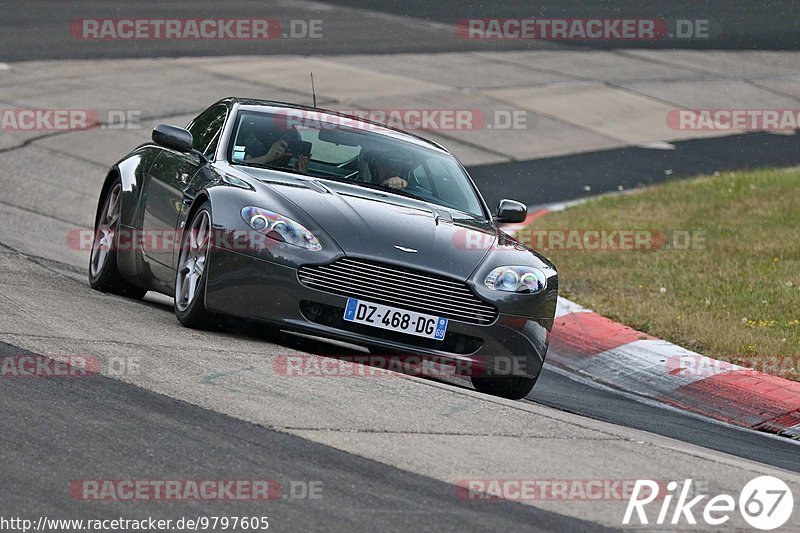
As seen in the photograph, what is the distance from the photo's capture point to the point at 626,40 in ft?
93.1

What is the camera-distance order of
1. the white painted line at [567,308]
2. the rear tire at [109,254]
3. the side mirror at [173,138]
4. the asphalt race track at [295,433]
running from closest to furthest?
the asphalt race track at [295,433], the side mirror at [173,138], the rear tire at [109,254], the white painted line at [567,308]

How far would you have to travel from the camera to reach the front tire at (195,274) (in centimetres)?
793

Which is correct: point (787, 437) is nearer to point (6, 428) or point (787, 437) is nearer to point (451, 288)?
point (451, 288)

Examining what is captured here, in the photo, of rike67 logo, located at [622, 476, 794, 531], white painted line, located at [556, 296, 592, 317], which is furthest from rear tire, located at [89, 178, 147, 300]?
rike67 logo, located at [622, 476, 794, 531]

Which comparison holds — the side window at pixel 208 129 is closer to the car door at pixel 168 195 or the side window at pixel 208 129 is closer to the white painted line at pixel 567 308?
the car door at pixel 168 195

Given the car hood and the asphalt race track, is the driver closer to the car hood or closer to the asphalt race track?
the car hood

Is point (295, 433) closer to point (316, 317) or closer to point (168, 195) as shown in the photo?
point (316, 317)

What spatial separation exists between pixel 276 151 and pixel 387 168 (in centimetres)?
68

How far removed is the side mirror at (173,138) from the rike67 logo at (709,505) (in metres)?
4.08

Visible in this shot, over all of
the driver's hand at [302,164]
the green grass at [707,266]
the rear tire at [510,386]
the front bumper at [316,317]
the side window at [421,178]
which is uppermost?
the driver's hand at [302,164]

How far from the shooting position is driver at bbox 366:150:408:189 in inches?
351

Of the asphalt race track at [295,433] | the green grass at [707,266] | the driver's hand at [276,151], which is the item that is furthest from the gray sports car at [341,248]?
the green grass at [707,266]

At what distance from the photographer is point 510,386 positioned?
8250mm

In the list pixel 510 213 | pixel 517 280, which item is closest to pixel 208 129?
pixel 510 213
